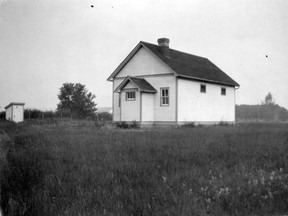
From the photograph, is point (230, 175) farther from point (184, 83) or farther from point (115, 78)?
point (115, 78)

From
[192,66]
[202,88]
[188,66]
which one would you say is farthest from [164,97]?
[192,66]

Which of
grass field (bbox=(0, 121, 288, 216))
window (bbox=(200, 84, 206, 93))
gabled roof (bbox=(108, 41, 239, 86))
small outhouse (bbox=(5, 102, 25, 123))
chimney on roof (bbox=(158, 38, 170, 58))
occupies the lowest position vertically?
grass field (bbox=(0, 121, 288, 216))

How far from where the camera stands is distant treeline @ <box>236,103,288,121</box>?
55150 mm

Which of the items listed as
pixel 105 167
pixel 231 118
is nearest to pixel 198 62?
pixel 231 118

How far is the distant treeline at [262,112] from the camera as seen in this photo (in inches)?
2171

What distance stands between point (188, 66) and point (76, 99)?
3034 centimetres

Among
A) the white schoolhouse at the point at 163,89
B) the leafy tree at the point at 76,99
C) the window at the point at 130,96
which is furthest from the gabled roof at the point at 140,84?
the leafy tree at the point at 76,99

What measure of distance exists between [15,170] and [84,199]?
213 cm

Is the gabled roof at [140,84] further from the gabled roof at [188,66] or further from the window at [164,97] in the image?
the gabled roof at [188,66]

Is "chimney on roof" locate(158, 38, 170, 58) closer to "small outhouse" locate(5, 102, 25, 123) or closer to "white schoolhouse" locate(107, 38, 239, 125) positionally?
"white schoolhouse" locate(107, 38, 239, 125)

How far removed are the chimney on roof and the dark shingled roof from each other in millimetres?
254

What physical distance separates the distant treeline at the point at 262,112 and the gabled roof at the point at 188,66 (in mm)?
26163

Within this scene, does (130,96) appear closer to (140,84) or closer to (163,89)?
(140,84)

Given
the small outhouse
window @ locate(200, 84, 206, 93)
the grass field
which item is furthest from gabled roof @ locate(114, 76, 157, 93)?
A: the grass field
